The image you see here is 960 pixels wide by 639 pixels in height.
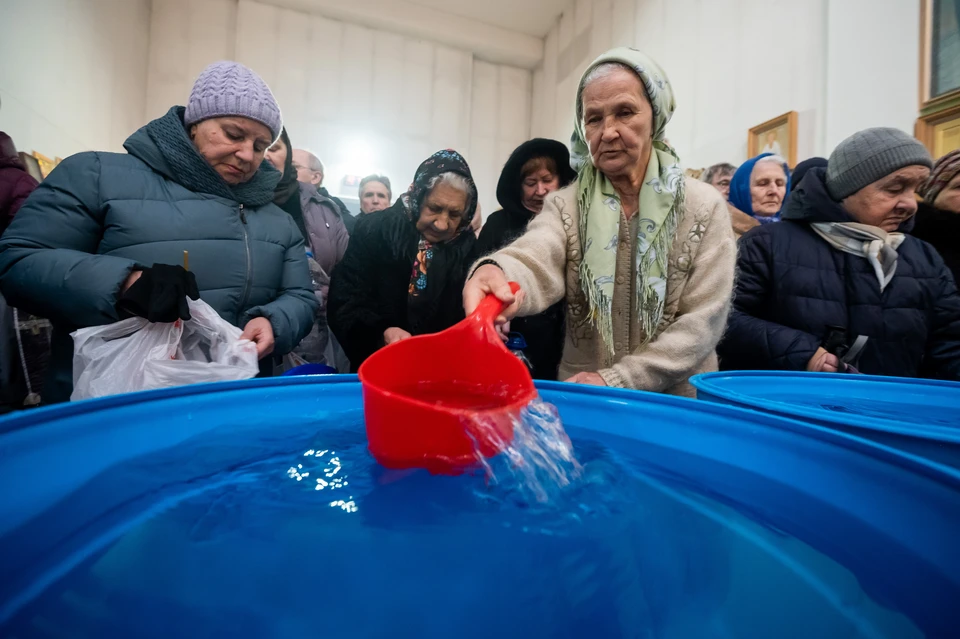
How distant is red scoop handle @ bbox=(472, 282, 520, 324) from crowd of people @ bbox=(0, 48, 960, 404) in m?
0.02

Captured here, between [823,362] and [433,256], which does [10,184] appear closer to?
[433,256]

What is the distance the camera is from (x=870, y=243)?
1.10m

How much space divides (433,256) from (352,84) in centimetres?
418

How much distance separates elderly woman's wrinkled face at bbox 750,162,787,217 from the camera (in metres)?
1.83

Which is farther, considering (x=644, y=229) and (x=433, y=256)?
(x=433, y=256)

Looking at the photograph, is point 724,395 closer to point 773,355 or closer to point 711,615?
point 711,615

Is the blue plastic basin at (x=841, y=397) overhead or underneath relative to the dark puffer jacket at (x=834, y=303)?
underneath

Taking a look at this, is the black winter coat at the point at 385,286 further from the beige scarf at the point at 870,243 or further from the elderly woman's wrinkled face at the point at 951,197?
the elderly woman's wrinkled face at the point at 951,197

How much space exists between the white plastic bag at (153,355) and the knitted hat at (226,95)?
0.47 m

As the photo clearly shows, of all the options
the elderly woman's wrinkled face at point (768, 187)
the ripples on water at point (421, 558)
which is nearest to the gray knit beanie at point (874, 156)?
the elderly woman's wrinkled face at point (768, 187)

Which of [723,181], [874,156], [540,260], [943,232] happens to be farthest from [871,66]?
[540,260]

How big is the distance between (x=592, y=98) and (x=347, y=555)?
869 mm

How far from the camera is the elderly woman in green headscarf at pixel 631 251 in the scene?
2.70 ft

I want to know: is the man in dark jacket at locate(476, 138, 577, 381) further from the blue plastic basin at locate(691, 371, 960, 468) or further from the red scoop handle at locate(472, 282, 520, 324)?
the blue plastic basin at locate(691, 371, 960, 468)
